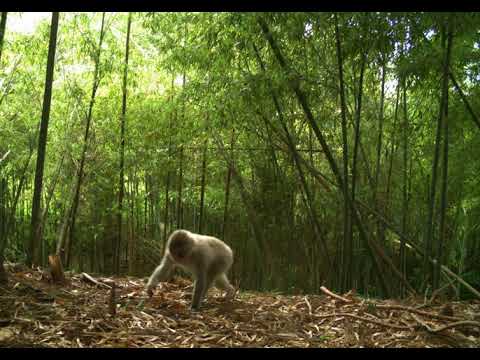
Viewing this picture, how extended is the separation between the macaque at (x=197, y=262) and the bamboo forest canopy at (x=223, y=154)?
102cm

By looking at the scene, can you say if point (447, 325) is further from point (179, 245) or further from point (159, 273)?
point (159, 273)

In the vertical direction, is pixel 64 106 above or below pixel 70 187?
above

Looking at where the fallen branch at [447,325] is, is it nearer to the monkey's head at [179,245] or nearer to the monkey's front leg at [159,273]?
the monkey's head at [179,245]

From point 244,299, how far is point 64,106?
3558 millimetres

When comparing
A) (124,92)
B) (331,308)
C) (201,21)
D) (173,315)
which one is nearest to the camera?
(173,315)

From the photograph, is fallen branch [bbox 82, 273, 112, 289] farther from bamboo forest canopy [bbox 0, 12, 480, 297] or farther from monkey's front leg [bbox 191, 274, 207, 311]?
bamboo forest canopy [bbox 0, 12, 480, 297]

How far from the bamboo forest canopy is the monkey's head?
1.33 meters

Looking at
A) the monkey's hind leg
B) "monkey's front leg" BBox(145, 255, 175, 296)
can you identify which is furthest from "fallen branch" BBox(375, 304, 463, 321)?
"monkey's front leg" BBox(145, 255, 175, 296)

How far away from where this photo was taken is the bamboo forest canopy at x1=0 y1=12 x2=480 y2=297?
421 cm

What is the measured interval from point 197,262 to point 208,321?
79cm
